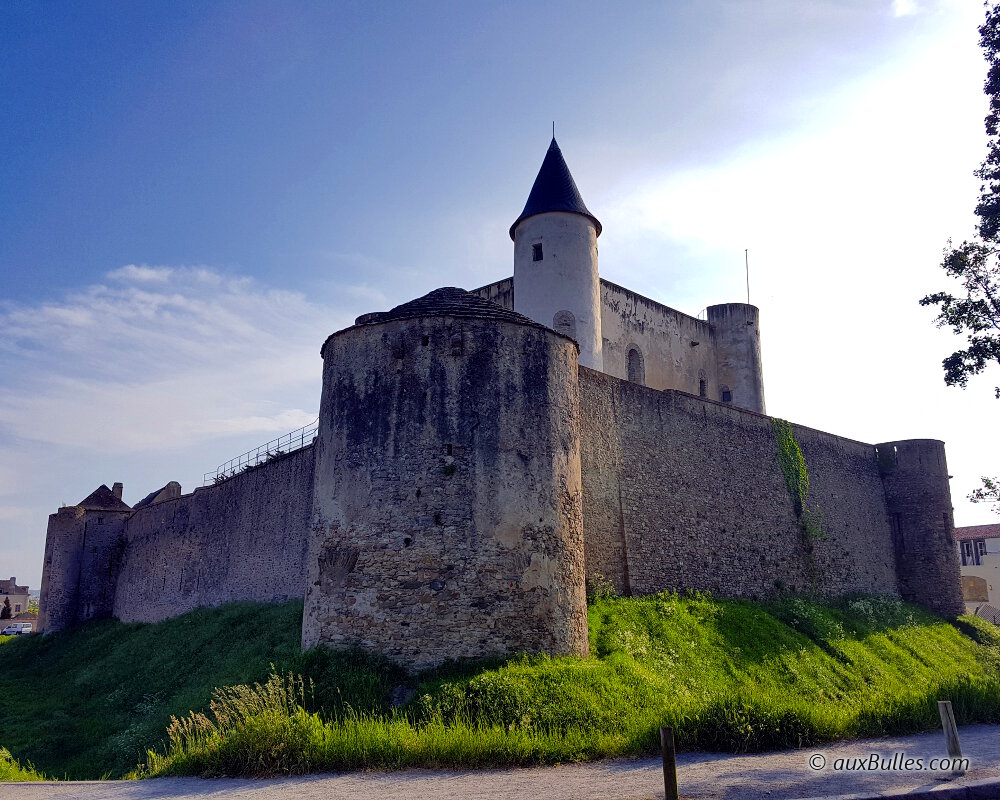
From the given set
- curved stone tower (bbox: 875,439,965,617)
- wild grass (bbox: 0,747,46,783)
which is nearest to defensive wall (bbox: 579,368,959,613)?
curved stone tower (bbox: 875,439,965,617)

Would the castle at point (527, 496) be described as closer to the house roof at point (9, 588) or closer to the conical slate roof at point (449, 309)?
the conical slate roof at point (449, 309)

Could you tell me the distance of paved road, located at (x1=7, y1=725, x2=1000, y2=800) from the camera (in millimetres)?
8578

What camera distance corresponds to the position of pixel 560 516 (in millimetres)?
15094

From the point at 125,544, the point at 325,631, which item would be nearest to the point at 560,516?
the point at 325,631

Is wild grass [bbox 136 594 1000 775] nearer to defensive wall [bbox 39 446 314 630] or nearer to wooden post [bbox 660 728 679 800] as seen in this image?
wooden post [bbox 660 728 679 800]

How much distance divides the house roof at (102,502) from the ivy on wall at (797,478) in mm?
31940

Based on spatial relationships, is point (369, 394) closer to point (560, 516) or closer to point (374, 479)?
point (374, 479)

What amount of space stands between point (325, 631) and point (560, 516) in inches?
188

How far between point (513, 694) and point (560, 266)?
17.9 metres

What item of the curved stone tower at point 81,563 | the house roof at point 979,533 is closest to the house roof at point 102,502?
the curved stone tower at point 81,563

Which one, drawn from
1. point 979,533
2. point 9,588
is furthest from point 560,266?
point 9,588

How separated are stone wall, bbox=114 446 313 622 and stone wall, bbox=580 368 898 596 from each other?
8.65 metres

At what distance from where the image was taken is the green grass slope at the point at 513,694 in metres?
10.8

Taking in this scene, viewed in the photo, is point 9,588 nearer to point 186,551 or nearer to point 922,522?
point 186,551
